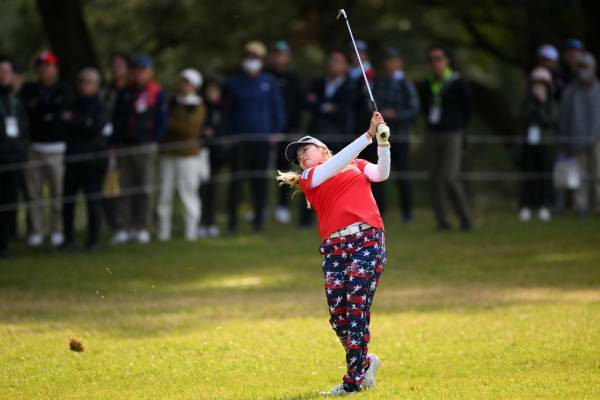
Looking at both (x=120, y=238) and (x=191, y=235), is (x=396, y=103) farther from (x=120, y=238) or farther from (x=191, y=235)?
(x=120, y=238)

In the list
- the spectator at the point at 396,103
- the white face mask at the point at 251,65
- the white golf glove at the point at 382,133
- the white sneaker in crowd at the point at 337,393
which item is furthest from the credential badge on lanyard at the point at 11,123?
the white golf glove at the point at 382,133

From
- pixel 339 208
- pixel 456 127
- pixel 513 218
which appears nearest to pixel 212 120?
pixel 456 127

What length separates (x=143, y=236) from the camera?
55.9 feet

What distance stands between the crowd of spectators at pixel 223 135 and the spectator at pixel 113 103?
0.09ft

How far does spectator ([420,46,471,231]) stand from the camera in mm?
17344

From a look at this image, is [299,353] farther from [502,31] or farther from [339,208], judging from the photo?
[502,31]

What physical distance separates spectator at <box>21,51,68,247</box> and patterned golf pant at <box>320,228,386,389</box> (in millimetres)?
8756

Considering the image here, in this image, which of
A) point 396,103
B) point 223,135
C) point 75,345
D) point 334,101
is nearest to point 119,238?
point 223,135

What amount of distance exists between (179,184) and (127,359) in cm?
802

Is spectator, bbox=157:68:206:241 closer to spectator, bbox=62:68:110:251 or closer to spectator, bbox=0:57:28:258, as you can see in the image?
spectator, bbox=62:68:110:251

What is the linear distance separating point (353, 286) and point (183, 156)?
383 inches

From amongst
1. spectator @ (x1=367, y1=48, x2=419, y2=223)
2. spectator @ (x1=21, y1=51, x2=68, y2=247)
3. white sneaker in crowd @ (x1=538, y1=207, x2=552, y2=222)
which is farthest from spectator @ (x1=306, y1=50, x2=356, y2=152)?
→ spectator @ (x1=21, y1=51, x2=68, y2=247)

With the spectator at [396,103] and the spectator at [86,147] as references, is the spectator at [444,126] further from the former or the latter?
the spectator at [86,147]

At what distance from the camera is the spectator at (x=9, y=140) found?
594 inches
